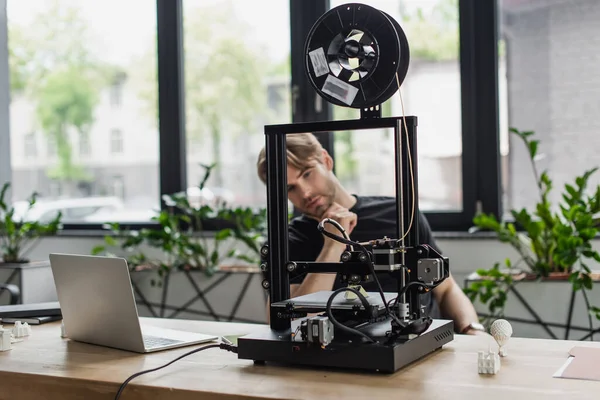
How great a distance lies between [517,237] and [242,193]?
1619 millimetres

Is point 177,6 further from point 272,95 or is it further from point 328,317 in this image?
point 328,317

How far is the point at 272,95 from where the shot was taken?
162 inches

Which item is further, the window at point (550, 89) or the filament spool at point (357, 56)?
the window at point (550, 89)

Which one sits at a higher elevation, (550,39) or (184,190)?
(550,39)

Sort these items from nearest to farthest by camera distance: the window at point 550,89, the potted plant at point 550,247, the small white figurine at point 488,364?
the small white figurine at point 488,364
the potted plant at point 550,247
the window at point 550,89

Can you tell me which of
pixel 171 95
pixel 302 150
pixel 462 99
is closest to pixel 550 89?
pixel 462 99

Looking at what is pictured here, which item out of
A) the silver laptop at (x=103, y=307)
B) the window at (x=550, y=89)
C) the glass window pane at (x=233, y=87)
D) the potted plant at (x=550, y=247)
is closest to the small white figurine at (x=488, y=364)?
the silver laptop at (x=103, y=307)

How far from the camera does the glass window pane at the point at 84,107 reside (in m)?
4.50

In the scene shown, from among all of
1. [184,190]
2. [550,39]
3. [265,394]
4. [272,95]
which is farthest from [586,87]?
[265,394]

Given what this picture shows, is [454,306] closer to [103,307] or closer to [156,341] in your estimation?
[156,341]

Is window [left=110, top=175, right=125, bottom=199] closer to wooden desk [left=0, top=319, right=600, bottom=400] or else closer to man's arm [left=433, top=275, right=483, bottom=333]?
man's arm [left=433, top=275, right=483, bottom=333]

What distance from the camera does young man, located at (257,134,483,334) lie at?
2.28 m

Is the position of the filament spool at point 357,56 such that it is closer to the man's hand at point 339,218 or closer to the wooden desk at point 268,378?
the man's hand at point 339,218

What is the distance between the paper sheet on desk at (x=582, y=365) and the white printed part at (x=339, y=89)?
68 cm
